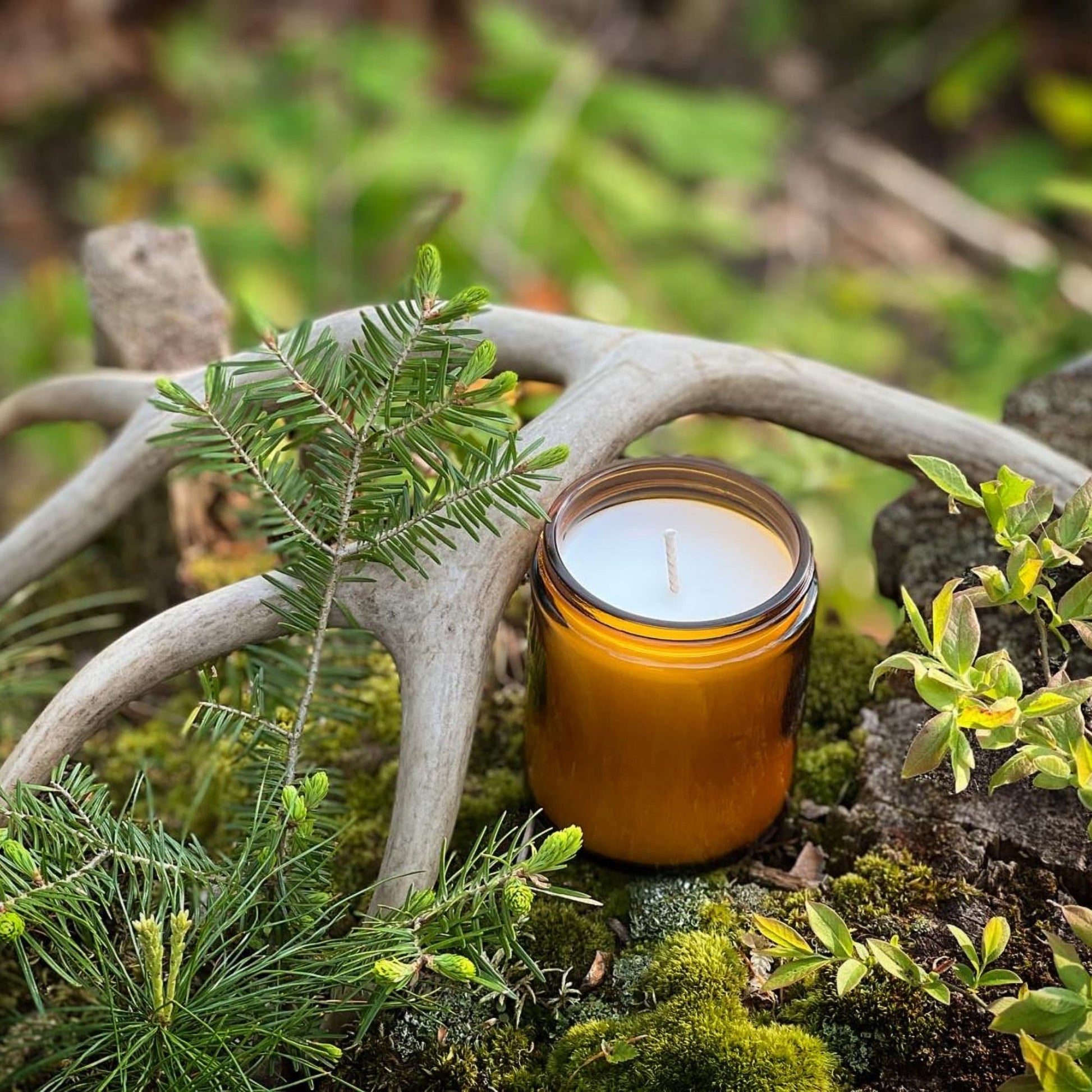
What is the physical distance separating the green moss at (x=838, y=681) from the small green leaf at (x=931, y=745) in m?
0.40

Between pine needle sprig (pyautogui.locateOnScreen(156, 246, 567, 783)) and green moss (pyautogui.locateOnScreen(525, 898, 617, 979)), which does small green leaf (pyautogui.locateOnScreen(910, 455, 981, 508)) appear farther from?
green moss (pyautogui.locateOnScreen(525, 898, 617, 979))

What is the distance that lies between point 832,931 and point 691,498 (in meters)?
0.40

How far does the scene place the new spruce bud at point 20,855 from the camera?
853mm

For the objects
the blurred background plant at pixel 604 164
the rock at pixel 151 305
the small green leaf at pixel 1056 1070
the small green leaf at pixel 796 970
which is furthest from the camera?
the blurred background plant at pixel 604 164

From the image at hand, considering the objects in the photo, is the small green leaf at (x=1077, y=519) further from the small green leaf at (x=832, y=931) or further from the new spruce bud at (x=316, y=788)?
the new spruce bud at (x=316, y=788)

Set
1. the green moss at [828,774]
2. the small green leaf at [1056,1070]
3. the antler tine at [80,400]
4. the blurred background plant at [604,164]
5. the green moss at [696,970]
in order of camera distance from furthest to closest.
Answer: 1. the blurred background plant at [604,164]
2. the antler tine at [80,400]
3. the green moss at [828,774]
4. the green moss at [696,970]
5. the small green leaf at [1056,1070]

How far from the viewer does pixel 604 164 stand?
3.25 meters

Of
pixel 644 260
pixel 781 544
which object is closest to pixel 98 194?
pixel 644 260

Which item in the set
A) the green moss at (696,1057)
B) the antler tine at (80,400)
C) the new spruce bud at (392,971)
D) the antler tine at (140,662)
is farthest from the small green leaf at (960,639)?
the antler tine at (80,400)

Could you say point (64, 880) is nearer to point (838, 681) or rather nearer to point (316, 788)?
point (316, 788)

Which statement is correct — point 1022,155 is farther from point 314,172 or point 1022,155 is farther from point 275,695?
point 275,695

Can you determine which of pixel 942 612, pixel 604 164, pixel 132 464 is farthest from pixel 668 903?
pixel 604 164

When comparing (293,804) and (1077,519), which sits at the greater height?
(1077,519)

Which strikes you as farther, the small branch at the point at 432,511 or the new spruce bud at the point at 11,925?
the small branch at the point at 432,511
